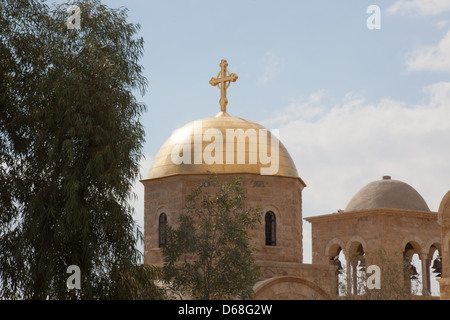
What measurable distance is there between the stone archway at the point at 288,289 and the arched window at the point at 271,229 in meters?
2.44

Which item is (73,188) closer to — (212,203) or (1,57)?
(1,57)

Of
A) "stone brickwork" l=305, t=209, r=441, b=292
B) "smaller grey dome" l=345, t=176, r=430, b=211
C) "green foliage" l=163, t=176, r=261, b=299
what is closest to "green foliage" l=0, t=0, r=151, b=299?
"green foliage" l=163, t=176, r=261, b=299

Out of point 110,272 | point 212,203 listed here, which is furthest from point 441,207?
point 110,272

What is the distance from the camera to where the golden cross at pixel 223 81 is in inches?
1047

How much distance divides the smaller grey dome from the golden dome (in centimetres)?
412

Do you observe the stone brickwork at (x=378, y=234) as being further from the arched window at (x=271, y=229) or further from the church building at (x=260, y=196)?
the arched window at (x=271, y=229)

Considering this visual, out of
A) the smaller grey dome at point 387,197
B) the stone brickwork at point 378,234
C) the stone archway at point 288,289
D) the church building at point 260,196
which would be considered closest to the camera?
the stone archway at point 288,289

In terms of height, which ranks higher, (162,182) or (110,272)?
(162,182)

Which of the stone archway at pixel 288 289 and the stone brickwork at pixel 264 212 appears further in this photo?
the stone brickwork at pixel 264 212

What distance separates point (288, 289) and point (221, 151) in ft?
15.0

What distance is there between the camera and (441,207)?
21938mm

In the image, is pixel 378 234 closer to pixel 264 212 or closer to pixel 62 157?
pixel 264 212

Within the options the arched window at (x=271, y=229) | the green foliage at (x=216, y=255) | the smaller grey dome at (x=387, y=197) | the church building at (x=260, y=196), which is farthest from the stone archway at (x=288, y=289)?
the smaller grey dome at (x=387, y=197)

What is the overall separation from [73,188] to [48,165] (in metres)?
1.00
